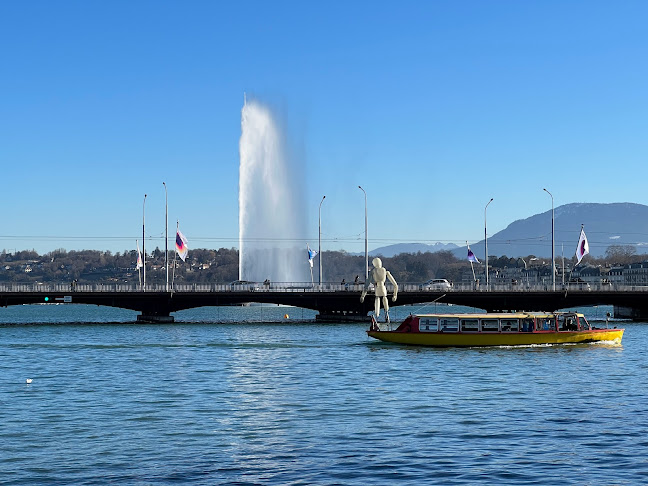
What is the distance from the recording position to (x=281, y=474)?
2606 centimetres

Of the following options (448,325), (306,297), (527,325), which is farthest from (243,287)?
(527,325)

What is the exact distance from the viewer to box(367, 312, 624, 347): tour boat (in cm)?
7294

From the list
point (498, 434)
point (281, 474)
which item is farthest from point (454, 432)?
point (281, 474)

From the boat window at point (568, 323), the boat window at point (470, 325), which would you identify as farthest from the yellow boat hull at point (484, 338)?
the boat window at point (568, 323)

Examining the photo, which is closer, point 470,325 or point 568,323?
point 470,325

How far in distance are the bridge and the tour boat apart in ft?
128

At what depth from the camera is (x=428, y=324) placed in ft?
241

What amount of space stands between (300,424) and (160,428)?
493 centimetres

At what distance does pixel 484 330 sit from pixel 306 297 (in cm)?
4551

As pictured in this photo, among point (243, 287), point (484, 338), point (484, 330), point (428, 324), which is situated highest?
point (243, 287)

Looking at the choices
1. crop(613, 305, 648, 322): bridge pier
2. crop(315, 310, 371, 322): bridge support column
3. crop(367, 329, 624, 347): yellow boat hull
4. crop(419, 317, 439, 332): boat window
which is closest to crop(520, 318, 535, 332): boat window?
crop(367, 329, 624, 347): yellow boat hull

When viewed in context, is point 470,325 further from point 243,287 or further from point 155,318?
point 155,318

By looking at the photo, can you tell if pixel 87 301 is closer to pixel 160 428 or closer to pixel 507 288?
pixel 507 288

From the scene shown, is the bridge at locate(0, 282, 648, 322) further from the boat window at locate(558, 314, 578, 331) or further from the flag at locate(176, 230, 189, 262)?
the boat window at locate(558, 314, 578, 331)
